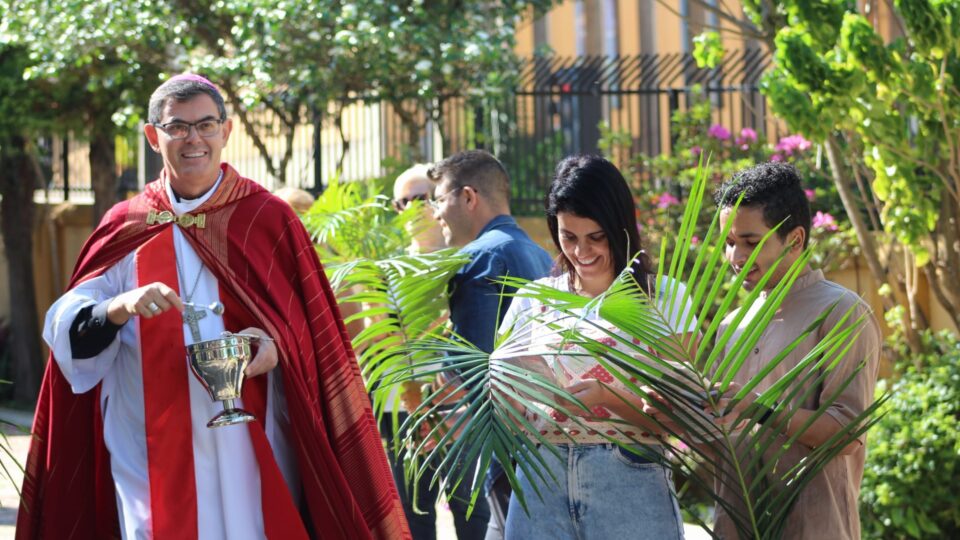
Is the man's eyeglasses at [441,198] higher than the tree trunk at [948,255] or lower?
higher

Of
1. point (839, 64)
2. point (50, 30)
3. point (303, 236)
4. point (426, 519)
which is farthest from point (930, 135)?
point (50, 30)

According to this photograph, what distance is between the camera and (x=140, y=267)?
427cm

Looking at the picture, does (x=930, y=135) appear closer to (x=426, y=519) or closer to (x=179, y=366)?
(x=426, y=519)

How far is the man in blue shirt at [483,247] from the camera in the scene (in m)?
5.10

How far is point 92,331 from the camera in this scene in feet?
13.3

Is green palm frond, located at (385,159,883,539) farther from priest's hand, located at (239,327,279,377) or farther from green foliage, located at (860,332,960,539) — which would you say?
green foliage, located at (860,332,960,539)

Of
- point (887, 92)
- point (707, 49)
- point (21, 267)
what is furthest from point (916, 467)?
point (21, 267)

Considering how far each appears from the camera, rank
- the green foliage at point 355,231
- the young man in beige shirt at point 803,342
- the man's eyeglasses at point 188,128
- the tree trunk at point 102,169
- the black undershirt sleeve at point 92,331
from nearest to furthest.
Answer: the young man in beige shirt at point 803,342 → the black undershirt sleeve at point 92,331 → the man's eyeglasses at point 188,128 → the green foliage at point 355,231 → the tree trunk at point 102,169

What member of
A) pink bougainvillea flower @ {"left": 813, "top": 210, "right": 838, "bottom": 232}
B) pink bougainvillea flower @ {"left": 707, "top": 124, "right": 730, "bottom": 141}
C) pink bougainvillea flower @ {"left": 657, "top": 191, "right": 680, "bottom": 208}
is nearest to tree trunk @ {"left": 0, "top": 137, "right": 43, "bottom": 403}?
pink bougainvillea flower @ {"left": 657, "top": 191, "right": 680, "bottom": 208}

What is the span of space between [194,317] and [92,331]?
11.0 inches

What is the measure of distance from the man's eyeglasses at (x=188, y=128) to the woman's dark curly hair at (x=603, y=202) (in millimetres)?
1008

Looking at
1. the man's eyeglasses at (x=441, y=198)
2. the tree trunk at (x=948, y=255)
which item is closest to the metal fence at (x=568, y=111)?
the tree trunk at (x=948, y=255)

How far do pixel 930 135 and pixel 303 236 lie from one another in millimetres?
3524

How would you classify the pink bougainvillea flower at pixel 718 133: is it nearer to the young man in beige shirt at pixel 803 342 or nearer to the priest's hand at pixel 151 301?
the young man in beige shirt at pixel 803 342
